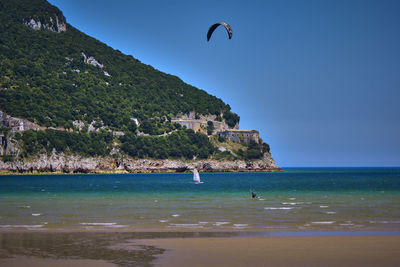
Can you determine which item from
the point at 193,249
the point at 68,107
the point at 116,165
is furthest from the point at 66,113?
the point at 193,249

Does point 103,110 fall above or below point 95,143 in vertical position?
above

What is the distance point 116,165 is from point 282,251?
152509mm

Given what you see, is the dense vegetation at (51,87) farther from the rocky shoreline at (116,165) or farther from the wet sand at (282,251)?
the wet sand at (282,251)

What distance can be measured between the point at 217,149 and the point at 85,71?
5688cm

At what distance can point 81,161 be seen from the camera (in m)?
154

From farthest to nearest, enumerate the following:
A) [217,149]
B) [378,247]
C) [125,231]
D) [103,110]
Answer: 1. [217,149]
2. [103,110]
3. [125,231]
4. [378,247]

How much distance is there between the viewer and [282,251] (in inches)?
663

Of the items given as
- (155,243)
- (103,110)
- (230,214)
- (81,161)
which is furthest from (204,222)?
(103,110)

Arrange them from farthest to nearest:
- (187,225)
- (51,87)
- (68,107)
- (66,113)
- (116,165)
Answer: (51,87)
(68,107)
(116,165)
(66,113)
(187,225)

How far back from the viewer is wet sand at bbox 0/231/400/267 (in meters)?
15.3

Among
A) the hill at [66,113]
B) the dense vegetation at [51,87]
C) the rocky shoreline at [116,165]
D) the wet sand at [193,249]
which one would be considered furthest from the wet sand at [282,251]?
the dense vegetation at [51,87]

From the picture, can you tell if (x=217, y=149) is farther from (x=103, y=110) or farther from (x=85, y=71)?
(x=85, y=71)

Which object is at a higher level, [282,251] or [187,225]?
[187,225]

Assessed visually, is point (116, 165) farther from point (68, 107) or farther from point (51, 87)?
point (51, 87)
